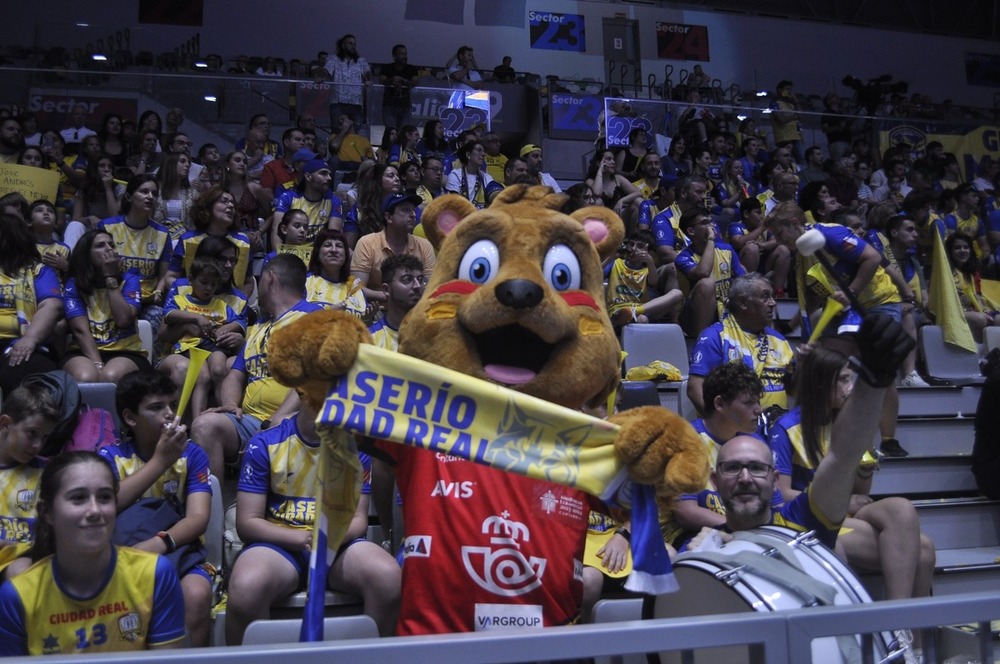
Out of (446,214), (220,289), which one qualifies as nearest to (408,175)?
(220,289)

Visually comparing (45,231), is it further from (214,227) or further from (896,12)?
(896,12)

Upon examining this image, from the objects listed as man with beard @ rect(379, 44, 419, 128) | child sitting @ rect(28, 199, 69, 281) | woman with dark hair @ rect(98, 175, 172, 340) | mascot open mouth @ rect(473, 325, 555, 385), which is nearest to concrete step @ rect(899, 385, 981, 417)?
mascot open mouth @ rect(473, 325, 555, 385)

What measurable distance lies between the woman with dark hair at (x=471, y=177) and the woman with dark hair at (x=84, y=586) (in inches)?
215

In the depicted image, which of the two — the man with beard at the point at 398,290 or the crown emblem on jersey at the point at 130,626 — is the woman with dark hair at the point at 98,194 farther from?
the crown emblem on jersey at the point at 130,626

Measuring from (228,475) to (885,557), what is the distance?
93.7 inches

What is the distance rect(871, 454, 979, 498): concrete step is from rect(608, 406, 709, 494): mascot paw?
3.18 meters

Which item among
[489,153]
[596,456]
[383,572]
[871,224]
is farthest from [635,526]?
[489,153]

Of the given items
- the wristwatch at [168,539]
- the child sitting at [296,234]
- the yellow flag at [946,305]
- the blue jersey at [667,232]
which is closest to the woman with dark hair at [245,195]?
the child sitting at [296,234]

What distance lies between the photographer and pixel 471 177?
25.4 feet

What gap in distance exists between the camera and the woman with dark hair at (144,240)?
535 cm

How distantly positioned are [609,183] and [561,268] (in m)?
5.53

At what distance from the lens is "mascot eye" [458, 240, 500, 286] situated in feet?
7.22

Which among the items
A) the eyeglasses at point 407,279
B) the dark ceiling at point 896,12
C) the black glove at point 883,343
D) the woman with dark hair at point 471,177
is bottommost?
the black glove at point 883,343

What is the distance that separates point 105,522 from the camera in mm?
2305
